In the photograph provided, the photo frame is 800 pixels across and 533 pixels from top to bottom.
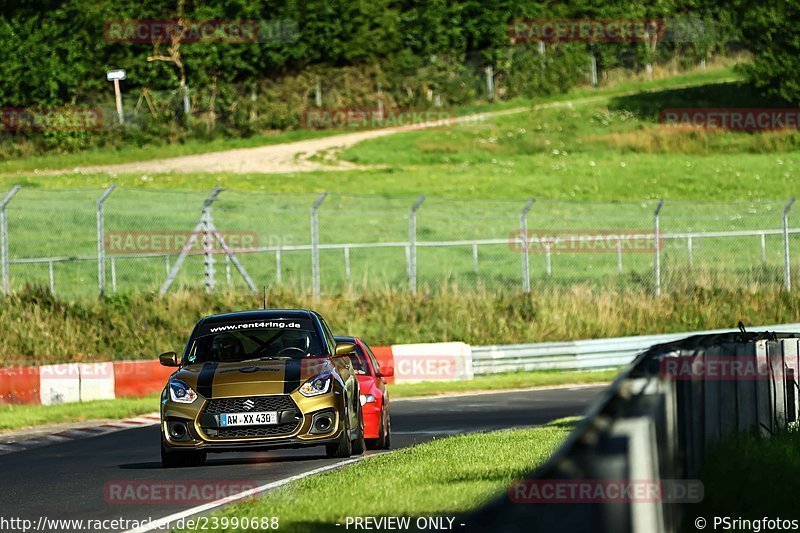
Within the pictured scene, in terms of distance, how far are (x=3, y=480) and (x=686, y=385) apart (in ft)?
26.0

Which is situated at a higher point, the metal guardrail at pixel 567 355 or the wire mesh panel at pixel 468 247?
the wire mesh panel at pixel 468 247

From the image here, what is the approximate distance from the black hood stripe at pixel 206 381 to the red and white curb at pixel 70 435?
14.8 ft

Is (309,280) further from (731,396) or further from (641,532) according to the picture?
(641,532)

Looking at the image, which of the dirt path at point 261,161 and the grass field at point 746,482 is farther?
the dirt path at point 261,161

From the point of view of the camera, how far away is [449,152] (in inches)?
2633

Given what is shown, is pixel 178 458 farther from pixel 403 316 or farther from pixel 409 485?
pixel 403 316

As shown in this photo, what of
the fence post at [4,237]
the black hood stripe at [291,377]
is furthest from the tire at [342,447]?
the fence post at [4,237]

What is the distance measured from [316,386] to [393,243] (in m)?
22.2

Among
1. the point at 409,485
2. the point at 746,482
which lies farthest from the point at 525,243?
the point at 746,482

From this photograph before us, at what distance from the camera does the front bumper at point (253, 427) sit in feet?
47.5

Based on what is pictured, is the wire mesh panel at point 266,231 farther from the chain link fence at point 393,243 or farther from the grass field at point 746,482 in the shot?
the grass field at point 746,482

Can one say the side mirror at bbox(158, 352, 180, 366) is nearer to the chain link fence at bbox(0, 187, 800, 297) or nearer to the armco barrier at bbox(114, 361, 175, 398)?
the armco barrier at bbox(114, 361, 175, 398)

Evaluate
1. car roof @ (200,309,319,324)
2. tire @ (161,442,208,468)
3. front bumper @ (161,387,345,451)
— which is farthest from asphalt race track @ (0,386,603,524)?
car roof @ (200,309,319,324)

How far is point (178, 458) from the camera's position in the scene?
1504 cm
